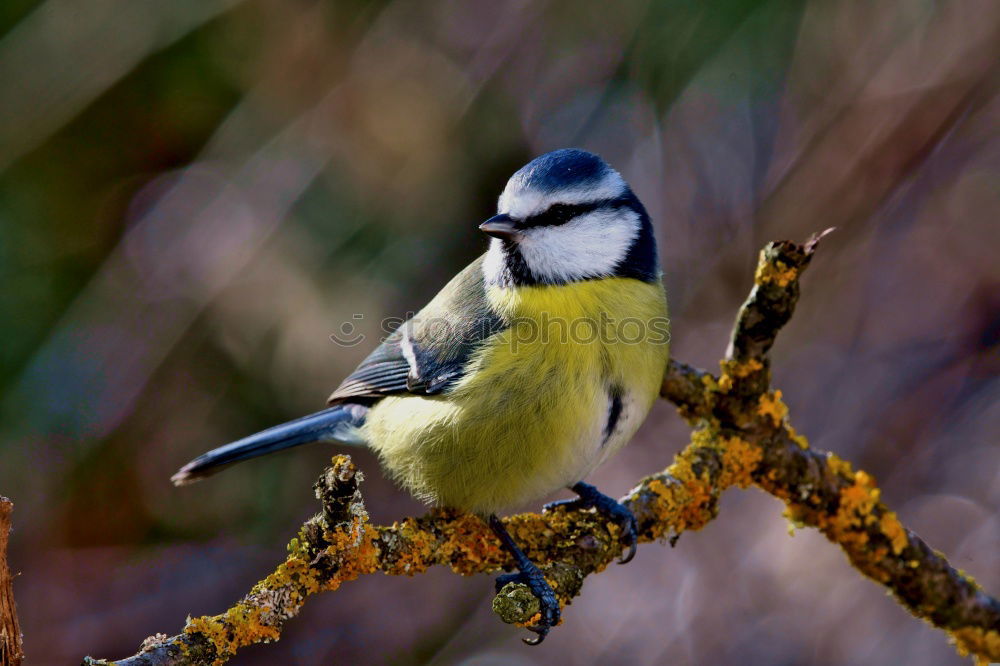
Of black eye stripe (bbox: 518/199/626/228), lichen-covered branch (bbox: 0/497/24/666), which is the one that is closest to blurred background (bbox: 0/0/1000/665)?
black eye stripe (bbox: 518/199/626/228)

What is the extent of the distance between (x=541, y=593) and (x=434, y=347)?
0.72 m

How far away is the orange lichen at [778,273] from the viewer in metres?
1.77

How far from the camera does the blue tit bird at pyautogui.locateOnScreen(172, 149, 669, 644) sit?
195 cm

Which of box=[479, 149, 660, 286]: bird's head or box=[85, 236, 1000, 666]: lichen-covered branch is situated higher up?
box=[479, 149, 660, 286]: bird's head

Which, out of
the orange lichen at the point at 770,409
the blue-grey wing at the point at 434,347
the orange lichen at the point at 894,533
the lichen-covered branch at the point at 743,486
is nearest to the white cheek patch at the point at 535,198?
the blue-grey wing at the point at 434,347

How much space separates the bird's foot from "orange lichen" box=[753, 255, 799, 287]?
2.52ft

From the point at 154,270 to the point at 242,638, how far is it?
6.60 feet

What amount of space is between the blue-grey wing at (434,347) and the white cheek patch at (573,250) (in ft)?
0.55

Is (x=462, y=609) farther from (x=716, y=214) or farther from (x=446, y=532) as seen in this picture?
(x=716, y=214)

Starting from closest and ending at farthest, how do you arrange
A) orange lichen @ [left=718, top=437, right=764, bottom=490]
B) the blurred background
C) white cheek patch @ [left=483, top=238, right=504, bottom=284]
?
orange lichen @ [left=718, top=437, right=764, bottom=490] → white cheek patch @ [left=483, top=238, right=504, bottom=284] → the blurred background

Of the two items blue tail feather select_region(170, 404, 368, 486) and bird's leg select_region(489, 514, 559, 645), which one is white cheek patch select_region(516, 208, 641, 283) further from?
blue tail feather select_region(170, 404, 368, 486)

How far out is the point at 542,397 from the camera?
1.93 m

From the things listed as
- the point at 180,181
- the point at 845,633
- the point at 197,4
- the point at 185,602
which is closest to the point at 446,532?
the point at 845,633

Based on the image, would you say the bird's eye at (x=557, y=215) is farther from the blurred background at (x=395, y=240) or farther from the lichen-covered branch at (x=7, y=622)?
the lichen-covered branch at (x=7, y=622)
